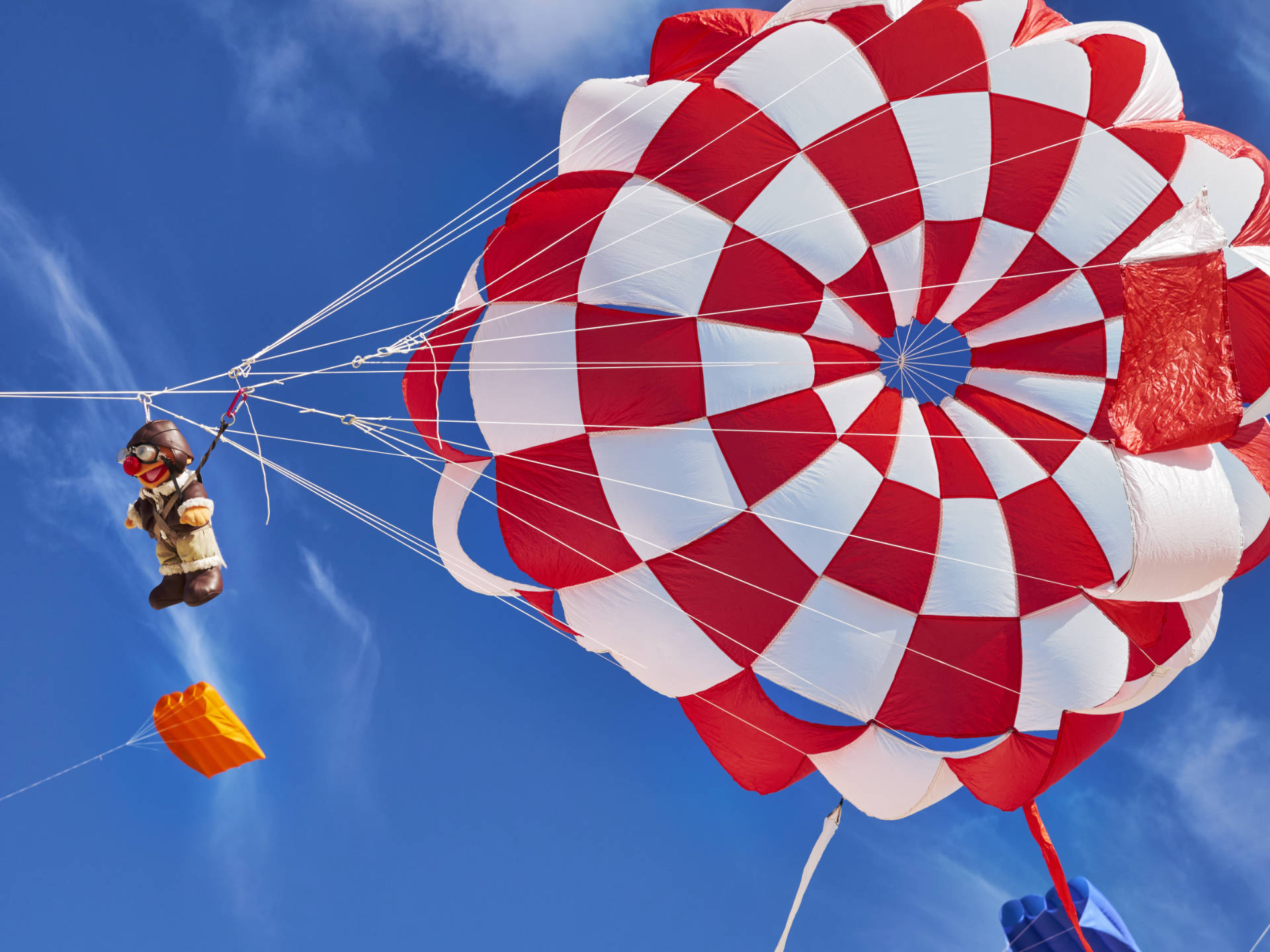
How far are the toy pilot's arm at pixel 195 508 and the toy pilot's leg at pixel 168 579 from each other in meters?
0.23

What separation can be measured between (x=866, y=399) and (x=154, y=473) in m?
3.75

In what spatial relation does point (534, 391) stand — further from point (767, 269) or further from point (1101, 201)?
point (1101, 201)

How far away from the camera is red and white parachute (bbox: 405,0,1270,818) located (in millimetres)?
5492

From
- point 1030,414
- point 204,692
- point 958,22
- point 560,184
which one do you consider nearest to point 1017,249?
point 1030,414

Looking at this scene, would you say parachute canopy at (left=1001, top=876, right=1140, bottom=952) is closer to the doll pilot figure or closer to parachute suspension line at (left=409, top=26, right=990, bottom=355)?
parachute suspension line at (left=409, top=26, right=990, bottom=355)

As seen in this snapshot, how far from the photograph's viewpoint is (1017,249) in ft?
19.1

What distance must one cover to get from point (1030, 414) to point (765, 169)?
2066mm

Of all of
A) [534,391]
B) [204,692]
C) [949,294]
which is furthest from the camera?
[204,692]

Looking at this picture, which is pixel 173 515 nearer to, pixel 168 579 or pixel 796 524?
pixel 168 579

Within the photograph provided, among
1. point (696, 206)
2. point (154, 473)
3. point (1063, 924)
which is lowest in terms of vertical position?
point (1063, 924)

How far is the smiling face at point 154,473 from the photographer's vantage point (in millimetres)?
4664

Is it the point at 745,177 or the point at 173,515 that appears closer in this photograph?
the point at 173,515

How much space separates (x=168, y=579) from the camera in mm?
4941

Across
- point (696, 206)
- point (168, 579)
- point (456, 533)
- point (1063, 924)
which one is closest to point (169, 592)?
point (168, 579)
